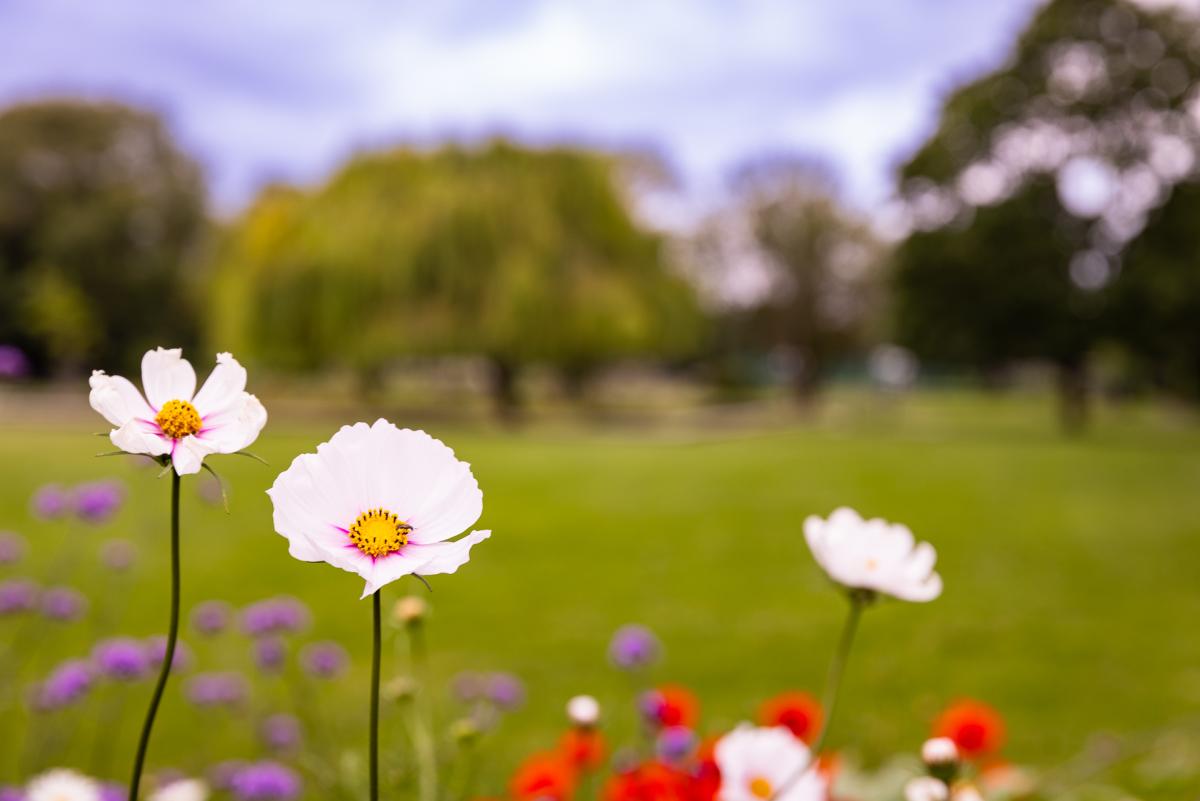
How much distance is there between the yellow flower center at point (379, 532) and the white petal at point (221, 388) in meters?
0.09

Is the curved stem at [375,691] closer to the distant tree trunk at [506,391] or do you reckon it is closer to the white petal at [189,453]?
the white petal at [189,453]

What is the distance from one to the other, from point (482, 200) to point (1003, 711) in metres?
13.2

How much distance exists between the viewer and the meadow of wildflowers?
1.68ft

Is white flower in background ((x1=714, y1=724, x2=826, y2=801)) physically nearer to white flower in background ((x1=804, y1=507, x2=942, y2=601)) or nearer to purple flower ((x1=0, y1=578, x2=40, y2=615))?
white flower in background ((x1=804, y1=507, x2=942, y2=601))

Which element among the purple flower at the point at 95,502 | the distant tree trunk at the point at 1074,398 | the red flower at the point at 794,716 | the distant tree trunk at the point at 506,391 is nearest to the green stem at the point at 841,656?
the red flower at the point at 794,716

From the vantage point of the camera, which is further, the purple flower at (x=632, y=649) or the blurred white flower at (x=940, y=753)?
the purple flower at (x=632, y=649)

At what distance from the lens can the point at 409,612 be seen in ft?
2.94

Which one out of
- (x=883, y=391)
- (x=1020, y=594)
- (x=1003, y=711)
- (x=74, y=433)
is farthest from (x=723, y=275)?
(x=1003, y=711)

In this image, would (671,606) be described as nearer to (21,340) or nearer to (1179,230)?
(1179,230)

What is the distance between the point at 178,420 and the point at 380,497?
0.34 feet

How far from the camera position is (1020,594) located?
212 inches

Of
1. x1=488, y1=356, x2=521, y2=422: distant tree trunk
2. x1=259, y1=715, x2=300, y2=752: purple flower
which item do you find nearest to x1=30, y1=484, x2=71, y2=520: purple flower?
x1=259, y1=715, x2=300, y2=752: purple flower

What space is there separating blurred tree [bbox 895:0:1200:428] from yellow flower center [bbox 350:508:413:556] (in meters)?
17.1

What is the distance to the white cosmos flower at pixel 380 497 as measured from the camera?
48cm
